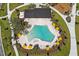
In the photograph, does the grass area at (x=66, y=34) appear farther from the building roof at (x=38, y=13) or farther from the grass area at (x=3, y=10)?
the grass area at (x=3, y=10)

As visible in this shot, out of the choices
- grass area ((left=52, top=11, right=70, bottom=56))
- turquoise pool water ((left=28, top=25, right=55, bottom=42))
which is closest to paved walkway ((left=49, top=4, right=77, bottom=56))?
grass area ((left=52, top=11, right=70, bottom=56))

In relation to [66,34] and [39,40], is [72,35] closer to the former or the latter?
[66,34]

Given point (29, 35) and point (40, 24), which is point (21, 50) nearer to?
point (29, 35)

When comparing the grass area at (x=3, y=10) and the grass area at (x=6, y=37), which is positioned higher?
the grass area at (x=3, y=10)

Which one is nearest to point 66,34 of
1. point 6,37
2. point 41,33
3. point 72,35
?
point 72,35

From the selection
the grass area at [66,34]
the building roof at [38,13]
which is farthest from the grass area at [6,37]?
the grass area at [66,34]

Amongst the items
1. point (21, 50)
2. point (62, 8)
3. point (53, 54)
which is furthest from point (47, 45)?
point (62, 8)
